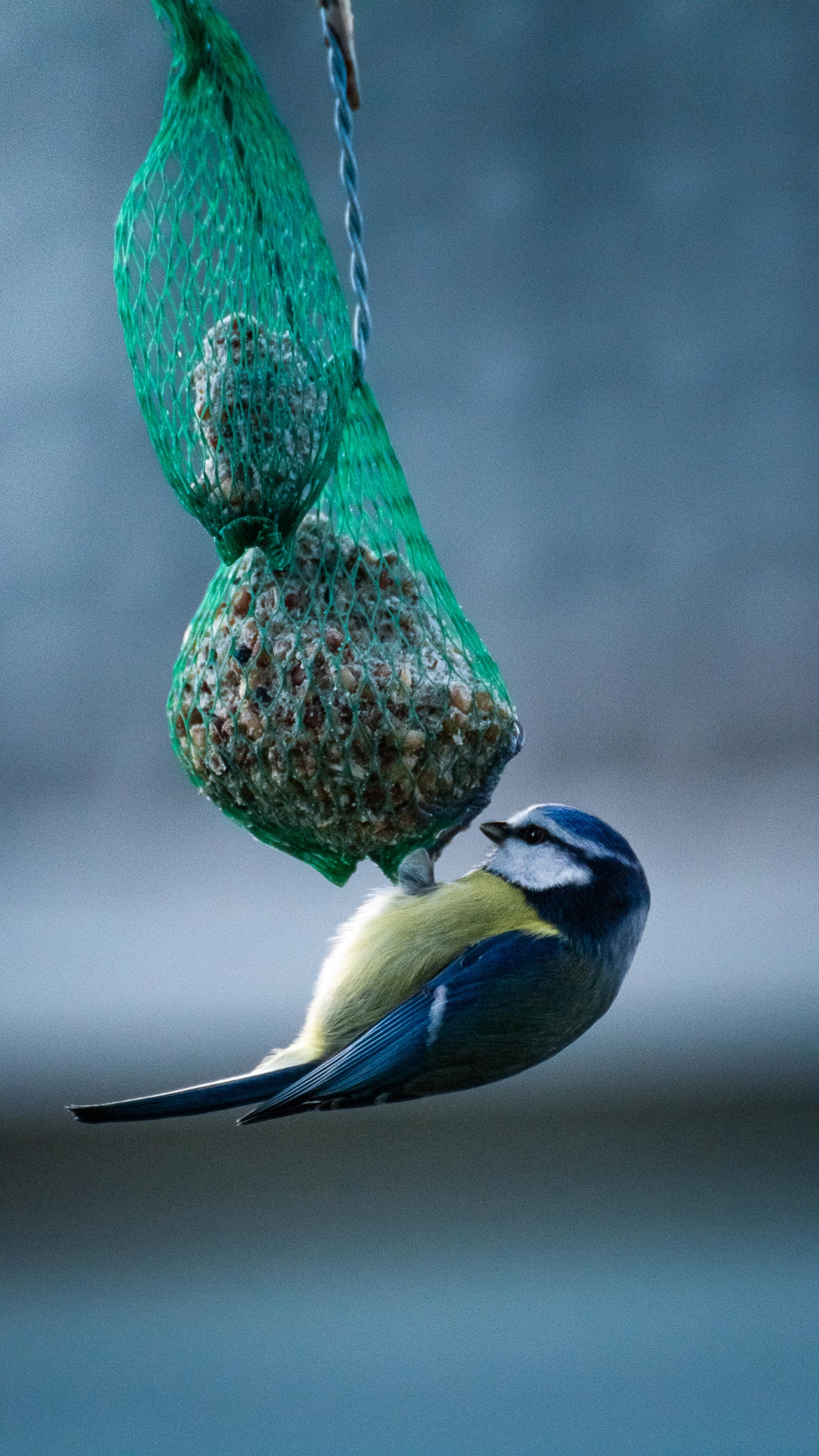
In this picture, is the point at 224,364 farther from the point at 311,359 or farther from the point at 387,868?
the point at 387,868

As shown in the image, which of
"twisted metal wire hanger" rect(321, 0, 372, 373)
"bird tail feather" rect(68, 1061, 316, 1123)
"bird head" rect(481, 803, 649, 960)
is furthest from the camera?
"bird head" rect(481, 803, 649, 960)

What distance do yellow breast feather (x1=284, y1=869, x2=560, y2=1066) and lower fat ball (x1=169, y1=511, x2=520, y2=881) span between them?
0.44 feet

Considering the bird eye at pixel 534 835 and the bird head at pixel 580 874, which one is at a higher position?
the bird eye at pixel 534 835

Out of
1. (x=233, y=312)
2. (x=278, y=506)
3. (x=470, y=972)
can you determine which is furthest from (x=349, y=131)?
(x=470, y=972)

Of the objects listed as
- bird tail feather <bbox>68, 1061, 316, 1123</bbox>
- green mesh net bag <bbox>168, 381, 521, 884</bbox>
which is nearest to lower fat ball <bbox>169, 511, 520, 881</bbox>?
green mesh net bag <bbox>168, 381, 521, 884</bbox>

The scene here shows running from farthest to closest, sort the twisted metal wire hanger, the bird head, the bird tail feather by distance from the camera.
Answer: the bird head < the bird tail feather < the twisted metal wire hanger

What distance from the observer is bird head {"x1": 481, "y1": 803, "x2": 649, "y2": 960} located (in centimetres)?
146

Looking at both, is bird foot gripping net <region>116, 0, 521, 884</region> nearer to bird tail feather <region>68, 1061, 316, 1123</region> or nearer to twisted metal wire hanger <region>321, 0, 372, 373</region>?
twisted metal wire hanger <region>321, 0, 372, 373</region>

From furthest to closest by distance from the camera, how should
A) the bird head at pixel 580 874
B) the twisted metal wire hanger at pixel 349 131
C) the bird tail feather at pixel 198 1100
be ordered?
the bird head at pixel 580 874 < the bird tail feather at pixel 198 1100 < the twisted metal wire hanger at pixel 349 131

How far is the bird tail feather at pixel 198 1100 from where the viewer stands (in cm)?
129

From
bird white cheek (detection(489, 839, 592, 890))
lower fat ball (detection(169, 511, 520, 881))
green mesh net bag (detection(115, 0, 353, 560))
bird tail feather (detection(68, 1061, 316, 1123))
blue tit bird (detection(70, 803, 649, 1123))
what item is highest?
green mesh net bag (detection(115, 0, 353, 560))

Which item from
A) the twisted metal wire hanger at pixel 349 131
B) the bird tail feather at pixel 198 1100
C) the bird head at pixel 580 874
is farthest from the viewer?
the bird head at pixel 580 874

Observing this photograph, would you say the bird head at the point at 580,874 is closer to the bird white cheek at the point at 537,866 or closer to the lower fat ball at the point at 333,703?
the bird white cheek at the point at 537,866

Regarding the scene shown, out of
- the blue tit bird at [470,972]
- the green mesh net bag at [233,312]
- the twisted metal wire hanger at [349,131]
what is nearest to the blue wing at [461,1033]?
the blue tit bird at [470,972]
